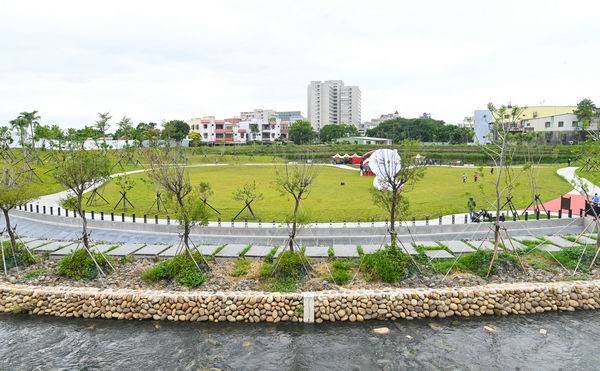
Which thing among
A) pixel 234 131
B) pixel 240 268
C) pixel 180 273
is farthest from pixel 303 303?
pixel 234 131

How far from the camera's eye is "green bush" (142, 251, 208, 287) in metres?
12.0

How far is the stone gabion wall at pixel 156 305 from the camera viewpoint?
11.0 meters

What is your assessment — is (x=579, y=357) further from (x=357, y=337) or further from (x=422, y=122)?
(x=422, y=122)

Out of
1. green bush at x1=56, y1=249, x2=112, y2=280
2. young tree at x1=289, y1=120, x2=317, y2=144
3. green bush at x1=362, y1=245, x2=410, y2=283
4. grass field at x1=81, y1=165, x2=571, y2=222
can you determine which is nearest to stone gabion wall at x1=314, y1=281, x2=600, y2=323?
green bush at x1=362, y1=245, x2=410, y2=283

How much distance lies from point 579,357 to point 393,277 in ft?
15.9

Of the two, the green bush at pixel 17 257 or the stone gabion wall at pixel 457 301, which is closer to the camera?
the stone gabion wall at pixel 457 301

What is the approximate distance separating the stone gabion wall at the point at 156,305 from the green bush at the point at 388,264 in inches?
113

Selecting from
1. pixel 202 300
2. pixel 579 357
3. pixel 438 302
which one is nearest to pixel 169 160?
pixel 202 300

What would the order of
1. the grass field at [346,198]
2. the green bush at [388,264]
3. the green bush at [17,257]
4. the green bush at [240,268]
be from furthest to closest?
1. the grass field at [346,198]
2. the green bush at [17,257]
3. the green bush at [240,268]
4. the green bush at [388,264]

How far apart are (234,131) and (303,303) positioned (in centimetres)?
9867

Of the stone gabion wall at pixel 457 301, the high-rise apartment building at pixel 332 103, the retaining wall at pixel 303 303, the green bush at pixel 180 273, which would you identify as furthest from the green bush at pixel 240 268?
the high-rise apartment building at pixel 332 103

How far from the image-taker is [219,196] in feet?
94.9

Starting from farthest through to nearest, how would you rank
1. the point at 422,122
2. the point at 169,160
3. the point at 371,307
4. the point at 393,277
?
the point at 422,122 → the point at 169,160 → the point at 393,277 → the point at 371,307

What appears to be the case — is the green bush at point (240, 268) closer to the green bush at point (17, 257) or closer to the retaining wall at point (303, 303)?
the retaining wall at point (303, 303)
